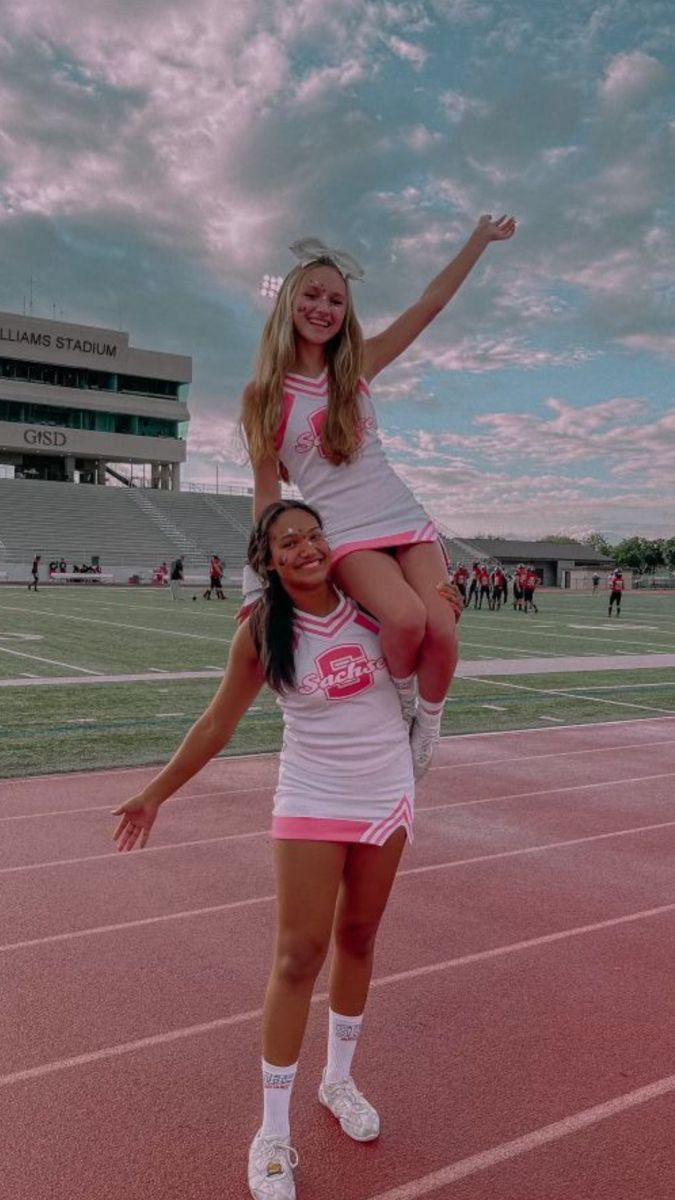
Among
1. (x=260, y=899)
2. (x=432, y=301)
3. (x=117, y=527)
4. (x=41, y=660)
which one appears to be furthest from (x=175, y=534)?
(x=432, y=301)

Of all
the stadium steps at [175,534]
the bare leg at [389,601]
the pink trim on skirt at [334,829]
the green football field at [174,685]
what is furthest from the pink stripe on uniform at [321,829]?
the stadium steps at [175,534]

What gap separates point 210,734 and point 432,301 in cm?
147

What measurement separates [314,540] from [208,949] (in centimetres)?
216

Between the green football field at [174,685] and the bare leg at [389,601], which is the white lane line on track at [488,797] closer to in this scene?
the green football field at [174,685]

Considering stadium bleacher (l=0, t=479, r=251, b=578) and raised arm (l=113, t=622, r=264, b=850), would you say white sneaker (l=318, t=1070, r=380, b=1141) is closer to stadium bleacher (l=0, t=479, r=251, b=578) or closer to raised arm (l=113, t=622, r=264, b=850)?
raised arm (l=113, t=622, r=264, b=850)

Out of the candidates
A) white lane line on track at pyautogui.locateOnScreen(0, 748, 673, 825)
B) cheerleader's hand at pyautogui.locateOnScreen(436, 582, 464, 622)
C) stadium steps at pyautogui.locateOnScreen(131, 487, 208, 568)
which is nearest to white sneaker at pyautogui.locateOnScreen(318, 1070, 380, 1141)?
cheerleader's hand at pyautogui.locateOnScreen(436, 582, 464, 622)

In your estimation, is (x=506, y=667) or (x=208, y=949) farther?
(x=506, y=667)

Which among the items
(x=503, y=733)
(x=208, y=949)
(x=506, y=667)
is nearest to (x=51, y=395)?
(x=506, y=667)

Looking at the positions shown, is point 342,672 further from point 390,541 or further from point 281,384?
point 281,384

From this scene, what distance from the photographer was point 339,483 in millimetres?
2488

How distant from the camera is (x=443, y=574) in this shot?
2.48 metres

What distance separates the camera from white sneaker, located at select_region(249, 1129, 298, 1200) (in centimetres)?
226

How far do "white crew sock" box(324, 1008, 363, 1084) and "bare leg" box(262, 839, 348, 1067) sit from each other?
268 mm

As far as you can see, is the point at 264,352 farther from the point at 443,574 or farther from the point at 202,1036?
the point at 202,1036
